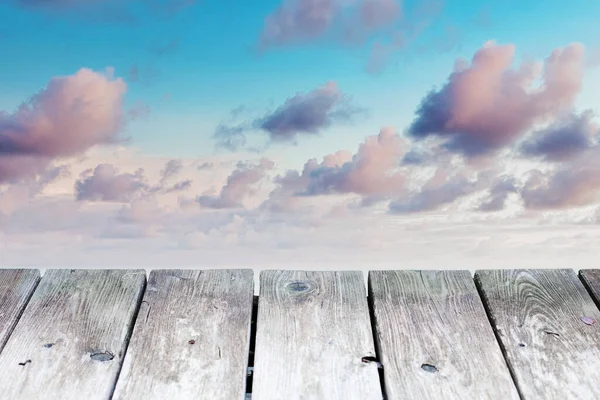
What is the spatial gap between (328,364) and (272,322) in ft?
0.99

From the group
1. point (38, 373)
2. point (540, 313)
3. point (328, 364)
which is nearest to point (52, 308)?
point (38, 373)

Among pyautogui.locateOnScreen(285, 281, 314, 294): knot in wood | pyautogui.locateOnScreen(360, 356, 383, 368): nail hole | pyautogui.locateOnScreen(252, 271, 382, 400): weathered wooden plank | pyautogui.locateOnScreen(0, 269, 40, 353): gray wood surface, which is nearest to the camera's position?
pyautogui.locateOnScreen(252, 271, 382, 400): weathered wooden plank

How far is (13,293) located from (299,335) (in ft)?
3.77

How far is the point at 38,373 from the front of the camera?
212 cm

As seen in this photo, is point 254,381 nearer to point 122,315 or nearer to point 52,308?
point 122,315

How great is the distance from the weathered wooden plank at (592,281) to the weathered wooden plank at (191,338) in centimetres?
132

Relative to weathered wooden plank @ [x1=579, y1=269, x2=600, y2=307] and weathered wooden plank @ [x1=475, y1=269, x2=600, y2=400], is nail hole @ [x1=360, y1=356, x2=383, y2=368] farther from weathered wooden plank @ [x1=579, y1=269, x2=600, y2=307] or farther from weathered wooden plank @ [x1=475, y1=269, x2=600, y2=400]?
weathered wooden plank @ [x1=579, y1=269, x2=600, y2=307]

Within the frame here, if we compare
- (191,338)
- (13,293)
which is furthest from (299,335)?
(13,293)

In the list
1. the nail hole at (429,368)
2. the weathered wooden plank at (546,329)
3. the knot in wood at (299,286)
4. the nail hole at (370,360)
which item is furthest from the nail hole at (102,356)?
the weathered wooden plank at (546,329)

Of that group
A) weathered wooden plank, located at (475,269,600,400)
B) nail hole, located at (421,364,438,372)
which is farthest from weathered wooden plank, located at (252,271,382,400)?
weathered wooden plank, located at (475,269,600,400)

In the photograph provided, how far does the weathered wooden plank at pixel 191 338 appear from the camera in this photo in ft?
6.65

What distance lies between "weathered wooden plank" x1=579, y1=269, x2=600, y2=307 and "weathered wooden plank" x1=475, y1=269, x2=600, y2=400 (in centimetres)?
2

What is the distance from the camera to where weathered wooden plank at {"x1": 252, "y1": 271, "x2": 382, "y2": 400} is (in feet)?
6.64

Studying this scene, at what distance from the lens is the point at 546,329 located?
2348 mm
